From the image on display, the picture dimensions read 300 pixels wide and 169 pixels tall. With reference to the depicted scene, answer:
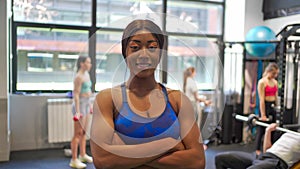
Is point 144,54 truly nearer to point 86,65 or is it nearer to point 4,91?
point 86,65

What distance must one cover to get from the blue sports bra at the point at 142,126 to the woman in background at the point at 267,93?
3.61 metres

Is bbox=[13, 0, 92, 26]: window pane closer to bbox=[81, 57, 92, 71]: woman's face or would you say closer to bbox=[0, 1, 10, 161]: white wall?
bbox=[0, 1, 10, 161]: white wall

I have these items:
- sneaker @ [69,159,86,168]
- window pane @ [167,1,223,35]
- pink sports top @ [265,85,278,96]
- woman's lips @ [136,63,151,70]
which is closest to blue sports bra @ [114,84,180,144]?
woman's lips @ [136,63,151,70]

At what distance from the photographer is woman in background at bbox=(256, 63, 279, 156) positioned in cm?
443

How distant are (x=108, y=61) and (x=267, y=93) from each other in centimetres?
397

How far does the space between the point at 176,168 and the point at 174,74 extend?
350 millimetres

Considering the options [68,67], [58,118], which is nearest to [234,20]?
[68,67]

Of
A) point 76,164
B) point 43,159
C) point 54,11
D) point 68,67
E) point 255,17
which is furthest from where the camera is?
point 255,17

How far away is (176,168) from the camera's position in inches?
39.2

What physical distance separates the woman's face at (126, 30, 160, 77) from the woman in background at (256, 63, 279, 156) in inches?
145

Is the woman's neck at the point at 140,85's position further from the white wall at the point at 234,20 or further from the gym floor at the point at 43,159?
the white wall at the point at 234,20

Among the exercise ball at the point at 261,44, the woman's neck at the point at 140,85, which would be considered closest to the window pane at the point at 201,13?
the exercise ball at the point at 261,44

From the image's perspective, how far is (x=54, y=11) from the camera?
4789mm

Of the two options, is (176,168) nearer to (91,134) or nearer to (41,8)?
(91,134)
